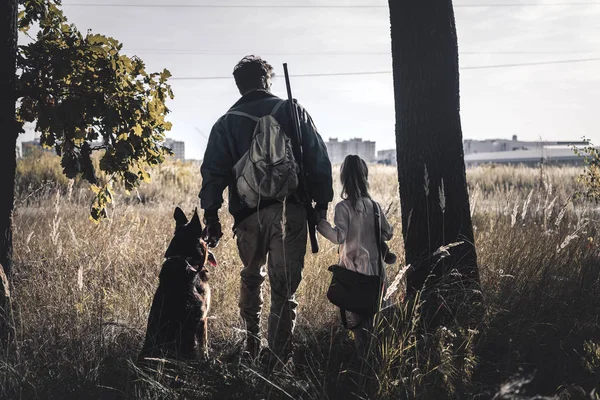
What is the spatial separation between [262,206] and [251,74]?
1.00 metres

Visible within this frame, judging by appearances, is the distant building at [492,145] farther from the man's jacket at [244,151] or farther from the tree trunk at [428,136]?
the man's jacket at [244,151]

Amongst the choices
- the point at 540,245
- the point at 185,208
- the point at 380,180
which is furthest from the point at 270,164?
the point at 380,180

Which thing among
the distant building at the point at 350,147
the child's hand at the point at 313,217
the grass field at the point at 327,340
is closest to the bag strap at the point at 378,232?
the grass field at the point at 327,340

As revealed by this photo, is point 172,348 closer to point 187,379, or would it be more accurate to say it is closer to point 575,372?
point 187,379

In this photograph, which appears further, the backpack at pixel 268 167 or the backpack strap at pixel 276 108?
the backpack strap at pixel 276 108

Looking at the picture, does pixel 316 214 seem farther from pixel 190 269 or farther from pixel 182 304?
pixel 182 304

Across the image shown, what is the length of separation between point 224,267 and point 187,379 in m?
2.68

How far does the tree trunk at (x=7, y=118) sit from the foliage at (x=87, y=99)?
4.3 inches

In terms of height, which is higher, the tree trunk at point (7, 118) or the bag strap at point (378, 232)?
the tree trunk at point (7, 118)

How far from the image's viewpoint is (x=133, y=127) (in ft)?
17.4

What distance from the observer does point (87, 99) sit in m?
4.96

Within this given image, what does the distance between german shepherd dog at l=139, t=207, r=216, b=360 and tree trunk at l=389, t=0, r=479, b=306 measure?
162 cm

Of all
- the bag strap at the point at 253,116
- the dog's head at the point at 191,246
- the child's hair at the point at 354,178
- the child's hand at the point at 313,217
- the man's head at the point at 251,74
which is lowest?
the dog's head at the point at 191,246

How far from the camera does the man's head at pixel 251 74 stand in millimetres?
4641
